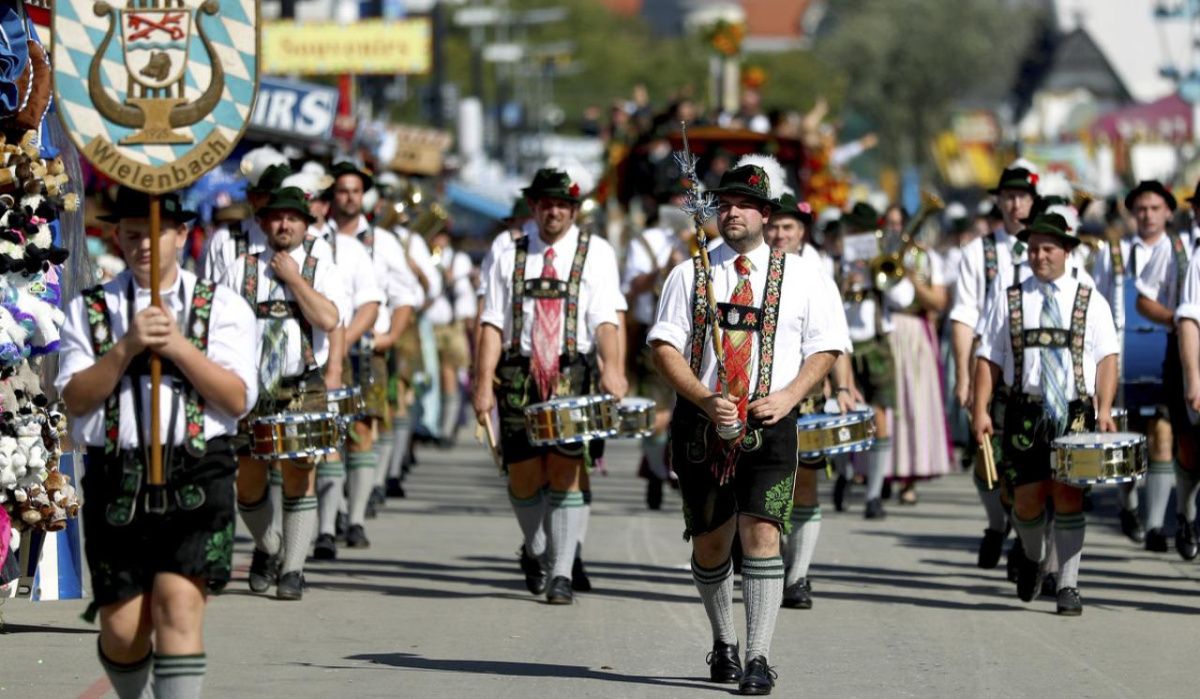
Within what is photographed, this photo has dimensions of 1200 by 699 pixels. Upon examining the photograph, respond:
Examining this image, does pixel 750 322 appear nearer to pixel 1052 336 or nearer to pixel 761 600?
pixel 761 600

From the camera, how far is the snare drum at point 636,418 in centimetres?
1264

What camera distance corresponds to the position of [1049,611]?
1163 centimetres

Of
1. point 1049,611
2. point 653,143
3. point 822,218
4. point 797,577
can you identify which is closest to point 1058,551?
point 1049,611

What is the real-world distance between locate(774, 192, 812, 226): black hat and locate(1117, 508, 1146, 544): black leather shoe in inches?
156

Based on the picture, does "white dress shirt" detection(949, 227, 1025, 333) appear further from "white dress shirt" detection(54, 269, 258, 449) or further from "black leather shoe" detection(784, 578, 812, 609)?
"white dress shirt" detection(54, 269, 258, 449)

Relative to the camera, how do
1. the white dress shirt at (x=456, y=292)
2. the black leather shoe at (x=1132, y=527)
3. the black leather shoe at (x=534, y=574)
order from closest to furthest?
1. the black leather shoe at (x=534, y=574)
2. the black leather shoe at (x=1132, y=527)
3. the white dress shirt at (x=456, y=292)

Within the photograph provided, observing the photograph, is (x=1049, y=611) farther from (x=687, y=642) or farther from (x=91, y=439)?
(x=91, y=439)

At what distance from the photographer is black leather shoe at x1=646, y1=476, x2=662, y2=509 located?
675 inches

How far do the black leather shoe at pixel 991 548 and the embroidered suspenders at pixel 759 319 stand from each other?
4.35 metres

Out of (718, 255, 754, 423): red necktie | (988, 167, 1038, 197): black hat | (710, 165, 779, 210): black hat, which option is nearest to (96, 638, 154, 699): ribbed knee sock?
(718, 255, 754, 423): red necktie

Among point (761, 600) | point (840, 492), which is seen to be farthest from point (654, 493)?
point (761, 600)

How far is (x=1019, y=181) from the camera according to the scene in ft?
43.4

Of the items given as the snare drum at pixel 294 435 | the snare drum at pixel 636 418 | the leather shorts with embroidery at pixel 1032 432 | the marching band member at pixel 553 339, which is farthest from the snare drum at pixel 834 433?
the snare drum at pixel 294 435

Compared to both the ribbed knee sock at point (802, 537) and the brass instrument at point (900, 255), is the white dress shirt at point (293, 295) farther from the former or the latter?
the brass instrument at point (900, 255)
